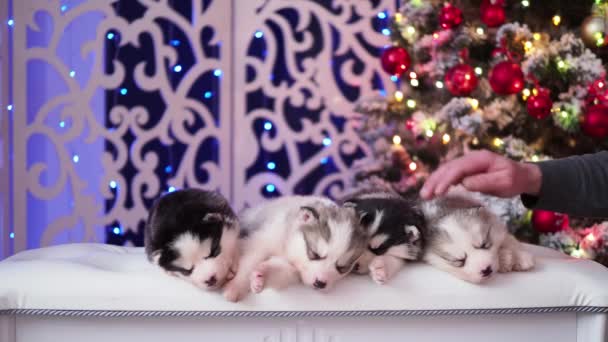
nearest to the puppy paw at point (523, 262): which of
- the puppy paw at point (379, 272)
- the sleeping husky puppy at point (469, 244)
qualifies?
the sleeping husky puppy at point (469, 244)

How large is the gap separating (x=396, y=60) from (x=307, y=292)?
6.51 ft

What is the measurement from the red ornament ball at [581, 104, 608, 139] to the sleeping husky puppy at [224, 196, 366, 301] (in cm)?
158

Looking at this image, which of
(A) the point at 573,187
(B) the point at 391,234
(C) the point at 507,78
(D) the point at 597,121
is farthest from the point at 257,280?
(D) the point at 597,121

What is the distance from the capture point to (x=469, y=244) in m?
1.56

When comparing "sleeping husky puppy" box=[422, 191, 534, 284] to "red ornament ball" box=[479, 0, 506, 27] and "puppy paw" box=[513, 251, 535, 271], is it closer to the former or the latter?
"puppy paw" box=[513, 251, 535, 271]

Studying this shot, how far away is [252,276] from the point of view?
4.42ft

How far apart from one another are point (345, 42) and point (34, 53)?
1.77 metres

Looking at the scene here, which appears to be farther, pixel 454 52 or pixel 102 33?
pixel 102 33

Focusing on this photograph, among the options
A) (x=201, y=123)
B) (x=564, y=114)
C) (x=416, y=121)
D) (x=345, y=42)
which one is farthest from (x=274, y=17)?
(x=564, y=114)

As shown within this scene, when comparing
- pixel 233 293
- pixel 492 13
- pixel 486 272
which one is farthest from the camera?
pixel 492 13

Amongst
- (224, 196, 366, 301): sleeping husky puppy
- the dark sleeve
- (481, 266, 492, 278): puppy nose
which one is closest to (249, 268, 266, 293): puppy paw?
(224, 196, 366, 301): sleeping husky puppy

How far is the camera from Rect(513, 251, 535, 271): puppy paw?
1484 millimetres

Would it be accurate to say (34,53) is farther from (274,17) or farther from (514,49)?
(514,49)

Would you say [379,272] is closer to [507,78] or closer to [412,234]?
[412,234]
